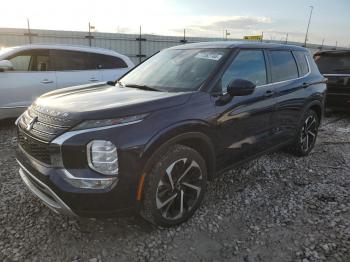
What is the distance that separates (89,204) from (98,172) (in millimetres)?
266

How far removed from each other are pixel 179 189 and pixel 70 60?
15.8 ft

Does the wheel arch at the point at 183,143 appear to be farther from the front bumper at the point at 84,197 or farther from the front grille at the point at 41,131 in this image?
the front grille at the point at 41,131

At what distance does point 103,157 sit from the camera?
246cm

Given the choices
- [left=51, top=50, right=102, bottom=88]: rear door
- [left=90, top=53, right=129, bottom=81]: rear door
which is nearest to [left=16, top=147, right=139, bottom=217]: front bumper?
[left=51, top=50, right=102, bottom=88]: rear door

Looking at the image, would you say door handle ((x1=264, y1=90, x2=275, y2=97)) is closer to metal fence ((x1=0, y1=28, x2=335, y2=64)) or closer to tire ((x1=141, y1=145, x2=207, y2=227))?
tire ((x1=141, y1=145, x2=207, y2=227))

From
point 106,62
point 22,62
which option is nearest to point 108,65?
point 106,62

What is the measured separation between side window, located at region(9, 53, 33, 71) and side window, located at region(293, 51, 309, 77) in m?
4.90

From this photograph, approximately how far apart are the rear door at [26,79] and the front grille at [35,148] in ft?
11.2

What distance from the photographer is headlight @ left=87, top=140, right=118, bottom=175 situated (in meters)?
2.43

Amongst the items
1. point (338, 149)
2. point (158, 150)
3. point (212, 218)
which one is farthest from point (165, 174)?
point (338, 149)

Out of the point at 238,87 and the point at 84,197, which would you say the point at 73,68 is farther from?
the point at 84,197

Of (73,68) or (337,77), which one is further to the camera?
(337,77)

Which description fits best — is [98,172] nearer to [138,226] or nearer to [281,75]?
[138,226]

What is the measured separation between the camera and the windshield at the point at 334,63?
7.92 metres
